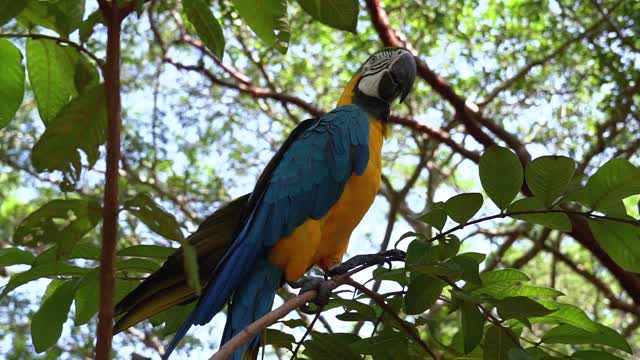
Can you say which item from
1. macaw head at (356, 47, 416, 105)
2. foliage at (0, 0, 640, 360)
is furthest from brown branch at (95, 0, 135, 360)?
macaw head at (356, 47, 416, 105)

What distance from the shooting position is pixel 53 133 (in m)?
0.76

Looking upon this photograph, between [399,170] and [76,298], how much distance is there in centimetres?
441

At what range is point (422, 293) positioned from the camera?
1.13 m

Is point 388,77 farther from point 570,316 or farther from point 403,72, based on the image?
point 570,316

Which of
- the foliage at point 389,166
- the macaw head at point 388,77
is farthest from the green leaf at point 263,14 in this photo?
the macaw head at point 388,77

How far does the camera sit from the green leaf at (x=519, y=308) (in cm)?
105

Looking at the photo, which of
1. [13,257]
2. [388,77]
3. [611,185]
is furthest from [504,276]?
[388,77]

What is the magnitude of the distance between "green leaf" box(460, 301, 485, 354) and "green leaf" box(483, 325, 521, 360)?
18 mm

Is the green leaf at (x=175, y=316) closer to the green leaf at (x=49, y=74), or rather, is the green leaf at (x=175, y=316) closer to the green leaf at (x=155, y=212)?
the green leaf at (x=49, y=74)

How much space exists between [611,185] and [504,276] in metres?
0.23

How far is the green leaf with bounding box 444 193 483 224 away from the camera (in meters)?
1.14

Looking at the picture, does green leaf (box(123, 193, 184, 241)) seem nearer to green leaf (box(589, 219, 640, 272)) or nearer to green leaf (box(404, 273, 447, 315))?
green leaf (box(404, 273, 447, 315))

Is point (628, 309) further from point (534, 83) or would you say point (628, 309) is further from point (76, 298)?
point (76, 298)

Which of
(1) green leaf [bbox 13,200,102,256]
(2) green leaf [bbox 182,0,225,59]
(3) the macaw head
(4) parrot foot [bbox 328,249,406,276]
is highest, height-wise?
(3) the macaw head
